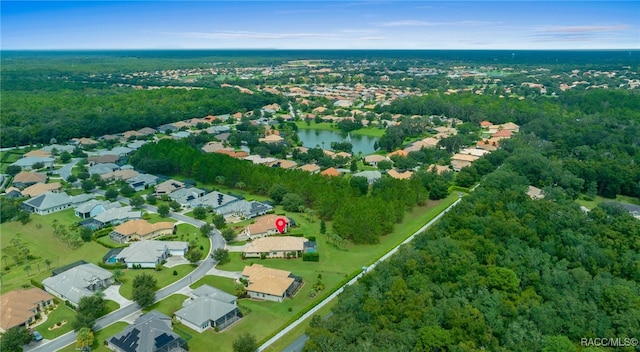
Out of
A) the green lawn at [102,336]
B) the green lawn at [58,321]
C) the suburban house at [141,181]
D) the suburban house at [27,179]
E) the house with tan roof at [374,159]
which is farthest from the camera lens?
the house with tan roof at [374,159]

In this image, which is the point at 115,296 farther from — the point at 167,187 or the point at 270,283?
the point at 167,187

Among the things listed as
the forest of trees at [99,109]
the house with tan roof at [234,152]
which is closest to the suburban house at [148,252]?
the house with tan roof at [234,152]

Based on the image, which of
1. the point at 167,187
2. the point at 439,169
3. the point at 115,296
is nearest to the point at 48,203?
the point at 167,187

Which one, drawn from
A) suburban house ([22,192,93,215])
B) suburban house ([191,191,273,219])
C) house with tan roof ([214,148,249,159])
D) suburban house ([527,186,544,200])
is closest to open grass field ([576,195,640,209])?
suburban house ([527,186,544,200])

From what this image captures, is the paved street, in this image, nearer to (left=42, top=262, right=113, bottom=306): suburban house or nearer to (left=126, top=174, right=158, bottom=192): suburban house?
(left=42, top=262, right=113, bottom=306): suburban house

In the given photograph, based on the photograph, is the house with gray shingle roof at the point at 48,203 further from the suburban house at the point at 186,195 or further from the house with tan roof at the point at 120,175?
the suburban house at the point at 186,195
